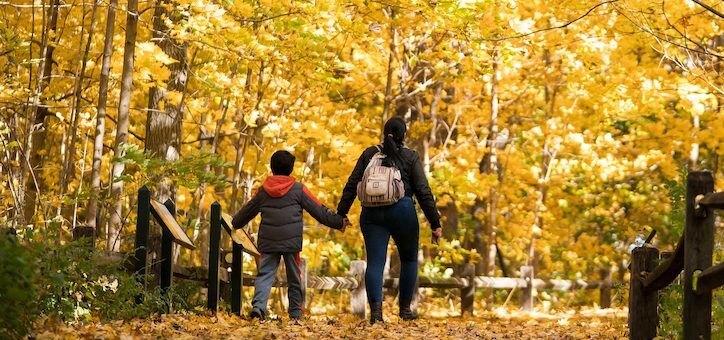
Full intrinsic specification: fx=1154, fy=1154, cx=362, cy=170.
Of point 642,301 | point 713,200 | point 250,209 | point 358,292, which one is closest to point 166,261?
point 250,209

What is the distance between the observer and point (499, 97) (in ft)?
73.3

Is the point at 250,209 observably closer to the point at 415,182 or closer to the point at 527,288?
the point at 415,182

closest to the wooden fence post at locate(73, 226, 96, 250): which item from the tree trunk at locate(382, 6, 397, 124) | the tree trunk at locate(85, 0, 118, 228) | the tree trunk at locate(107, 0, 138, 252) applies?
the tree trunk at locate(85, 0, 118, 228)

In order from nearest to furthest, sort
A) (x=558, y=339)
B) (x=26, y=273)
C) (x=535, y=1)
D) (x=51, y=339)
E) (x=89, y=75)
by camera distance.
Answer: (x=26, y=273) < (x=51, y=339) < (x=558, y=339) < (x=89, y=75) < (x=535, y=1)

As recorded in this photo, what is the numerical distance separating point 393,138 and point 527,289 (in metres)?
11.5

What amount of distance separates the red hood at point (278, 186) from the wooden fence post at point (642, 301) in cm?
293

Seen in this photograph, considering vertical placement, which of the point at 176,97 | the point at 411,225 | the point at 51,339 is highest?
the point at 176,97

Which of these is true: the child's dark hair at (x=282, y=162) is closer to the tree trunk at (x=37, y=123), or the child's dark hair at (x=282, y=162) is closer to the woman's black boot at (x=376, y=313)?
the woman's black boot at (x=376, y=313)

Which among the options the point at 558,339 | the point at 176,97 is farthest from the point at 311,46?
the point at 558,339

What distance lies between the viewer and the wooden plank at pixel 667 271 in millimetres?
7242

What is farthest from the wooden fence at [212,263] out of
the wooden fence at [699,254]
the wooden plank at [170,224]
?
the wooden fence at [699,254]

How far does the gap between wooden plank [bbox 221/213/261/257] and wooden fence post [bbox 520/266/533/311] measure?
35.1ft

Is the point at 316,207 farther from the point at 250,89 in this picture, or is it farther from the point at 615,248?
the point at 615,248

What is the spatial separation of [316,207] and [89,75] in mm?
7255
